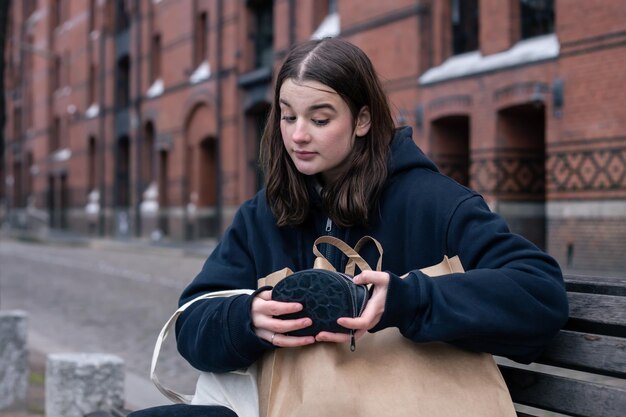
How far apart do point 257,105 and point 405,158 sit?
2130cm

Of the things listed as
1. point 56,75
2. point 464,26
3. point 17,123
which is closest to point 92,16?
point 56,75

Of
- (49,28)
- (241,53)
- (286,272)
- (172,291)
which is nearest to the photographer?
(286,272)

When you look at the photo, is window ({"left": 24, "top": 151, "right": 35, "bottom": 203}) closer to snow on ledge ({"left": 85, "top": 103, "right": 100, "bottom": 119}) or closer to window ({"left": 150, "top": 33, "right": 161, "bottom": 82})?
snow on ledge ({"left": 85, "top": 103, "right": 100, "bottom": 119})

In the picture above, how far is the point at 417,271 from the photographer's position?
201 cm

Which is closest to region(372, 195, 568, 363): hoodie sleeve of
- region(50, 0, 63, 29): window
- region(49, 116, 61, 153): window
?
region(49, 116, 61, 153): window

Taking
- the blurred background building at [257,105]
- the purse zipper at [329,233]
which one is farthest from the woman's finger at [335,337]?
the blurred background building at [257,105]

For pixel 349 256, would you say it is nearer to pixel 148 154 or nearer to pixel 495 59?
pixel 495 59

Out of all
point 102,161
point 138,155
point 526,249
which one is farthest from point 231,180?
point 526,249

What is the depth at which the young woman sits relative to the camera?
1.94 metres

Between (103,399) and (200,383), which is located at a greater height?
(200,383)

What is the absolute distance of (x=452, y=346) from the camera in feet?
6.54

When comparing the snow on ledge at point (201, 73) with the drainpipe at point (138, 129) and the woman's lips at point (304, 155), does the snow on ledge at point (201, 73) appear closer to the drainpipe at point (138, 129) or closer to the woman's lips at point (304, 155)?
the drainpipe at point (138, 129)

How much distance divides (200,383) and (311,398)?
50 cm

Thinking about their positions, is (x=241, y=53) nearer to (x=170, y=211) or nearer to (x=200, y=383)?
(x=170, y=211)
